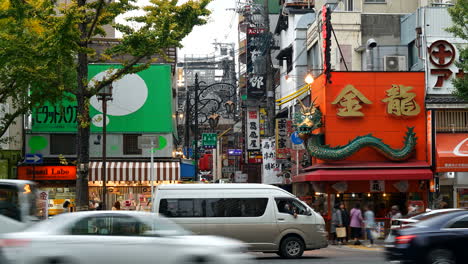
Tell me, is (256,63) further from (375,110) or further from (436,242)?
(436,242)

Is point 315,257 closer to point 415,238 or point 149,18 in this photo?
point 415,238

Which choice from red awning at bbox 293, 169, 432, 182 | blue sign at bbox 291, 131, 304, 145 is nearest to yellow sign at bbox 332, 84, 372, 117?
red awning at bbox 293, 169, 432, 182

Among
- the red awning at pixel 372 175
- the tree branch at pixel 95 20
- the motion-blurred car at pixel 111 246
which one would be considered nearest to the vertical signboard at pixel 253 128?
the red awning at pixel 372 175

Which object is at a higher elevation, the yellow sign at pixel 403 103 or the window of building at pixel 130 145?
the yellow sign at pixel 403 103

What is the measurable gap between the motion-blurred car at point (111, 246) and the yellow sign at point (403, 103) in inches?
892

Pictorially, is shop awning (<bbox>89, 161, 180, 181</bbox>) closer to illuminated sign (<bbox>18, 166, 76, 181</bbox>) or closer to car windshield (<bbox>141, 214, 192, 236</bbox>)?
illuminated sign (<bbox>18, 166, 76, 181</bbox>)

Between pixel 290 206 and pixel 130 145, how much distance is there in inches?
839

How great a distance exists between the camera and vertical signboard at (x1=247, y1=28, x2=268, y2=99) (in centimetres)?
5247

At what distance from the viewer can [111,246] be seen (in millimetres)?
12953

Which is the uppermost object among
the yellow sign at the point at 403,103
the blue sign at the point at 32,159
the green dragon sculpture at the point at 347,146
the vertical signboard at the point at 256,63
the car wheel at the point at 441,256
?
the vertical signboard at the point at 256,63

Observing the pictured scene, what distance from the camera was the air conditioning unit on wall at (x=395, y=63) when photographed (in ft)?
120

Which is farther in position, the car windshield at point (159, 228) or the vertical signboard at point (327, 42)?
the vertical signboard at point (327, 42)

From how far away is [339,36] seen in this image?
39.1m

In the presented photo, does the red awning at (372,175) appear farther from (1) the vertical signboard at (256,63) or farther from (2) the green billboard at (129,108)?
(1) the vertical signboard at (256,63)
